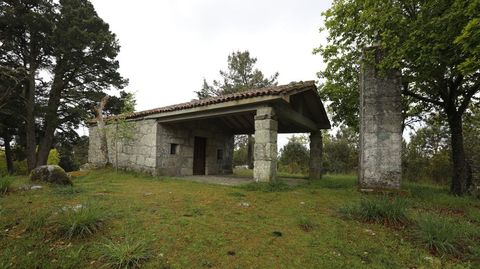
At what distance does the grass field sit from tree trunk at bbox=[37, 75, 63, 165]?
11.2 meters

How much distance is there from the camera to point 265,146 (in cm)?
704

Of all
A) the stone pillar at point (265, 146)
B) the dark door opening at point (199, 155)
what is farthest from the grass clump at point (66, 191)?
the dark door opening at point (199, 155)

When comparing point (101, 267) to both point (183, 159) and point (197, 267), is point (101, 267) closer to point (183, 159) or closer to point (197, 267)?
point (197, 267)

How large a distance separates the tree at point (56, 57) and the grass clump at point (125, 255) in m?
14.6

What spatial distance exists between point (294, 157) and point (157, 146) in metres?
12.4

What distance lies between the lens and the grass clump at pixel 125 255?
240cm

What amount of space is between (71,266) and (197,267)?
1.26 m

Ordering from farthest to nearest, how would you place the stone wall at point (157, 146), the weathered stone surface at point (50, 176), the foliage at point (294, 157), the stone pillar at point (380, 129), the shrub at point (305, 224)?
the foliage at point (294, 157)
the stone wall at point (157, 146)
the stone pillar at point (380, 129)
the weathered stone surface at point (50, 176)
the shrub at point (305, 224)

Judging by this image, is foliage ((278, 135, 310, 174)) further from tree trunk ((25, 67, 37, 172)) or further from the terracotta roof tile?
tree trunk ((25, 67, 37, 172))

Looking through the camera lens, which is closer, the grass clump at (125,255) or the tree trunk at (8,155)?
the grass clump at (125,255)

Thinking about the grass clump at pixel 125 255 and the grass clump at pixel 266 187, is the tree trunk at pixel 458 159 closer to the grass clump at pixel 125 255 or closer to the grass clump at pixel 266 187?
the grass clump at pixel 266 187

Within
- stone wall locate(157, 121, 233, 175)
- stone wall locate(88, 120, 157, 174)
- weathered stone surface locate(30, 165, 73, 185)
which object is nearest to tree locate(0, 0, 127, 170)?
stone wall locate(88, 120, 157, 174)

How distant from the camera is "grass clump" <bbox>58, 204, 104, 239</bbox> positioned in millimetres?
2950

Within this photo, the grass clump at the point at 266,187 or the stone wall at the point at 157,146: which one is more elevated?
the stone wall at the point at 157,146
